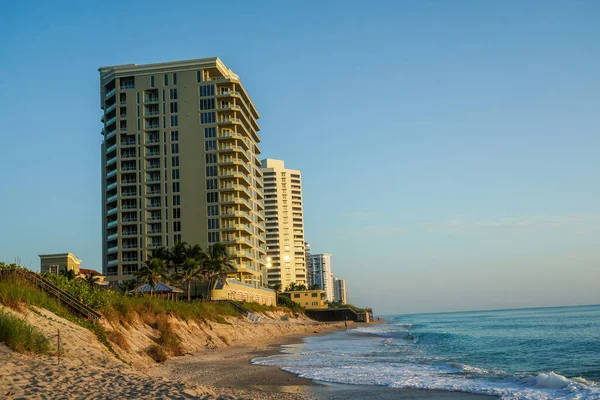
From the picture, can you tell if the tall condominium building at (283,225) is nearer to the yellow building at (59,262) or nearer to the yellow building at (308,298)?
the yellow building at (308,298)

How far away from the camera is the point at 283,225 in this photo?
193 metres

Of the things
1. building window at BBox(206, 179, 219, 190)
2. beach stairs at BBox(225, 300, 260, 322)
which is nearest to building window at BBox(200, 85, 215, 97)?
building window at BBox(206, 179, 219, 190)

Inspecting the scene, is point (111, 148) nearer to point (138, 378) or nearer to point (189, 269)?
point (189, 269)

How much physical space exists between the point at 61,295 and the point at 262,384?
1012cm

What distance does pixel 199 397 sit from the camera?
560 inches

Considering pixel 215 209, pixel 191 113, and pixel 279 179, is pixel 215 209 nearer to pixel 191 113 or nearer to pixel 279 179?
pixel 191 113

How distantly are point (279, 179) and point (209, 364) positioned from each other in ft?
553

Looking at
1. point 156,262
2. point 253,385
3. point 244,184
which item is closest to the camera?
point 253,385

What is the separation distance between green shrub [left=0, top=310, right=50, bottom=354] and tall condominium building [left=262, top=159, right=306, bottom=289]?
165 m

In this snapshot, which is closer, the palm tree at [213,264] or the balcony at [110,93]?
the palm tree at [213,264]

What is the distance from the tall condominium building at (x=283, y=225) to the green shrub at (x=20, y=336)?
165m

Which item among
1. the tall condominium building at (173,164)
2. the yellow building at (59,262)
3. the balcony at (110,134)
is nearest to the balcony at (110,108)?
the tall condominium building at (173,164)

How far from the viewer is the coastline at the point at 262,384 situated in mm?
19297

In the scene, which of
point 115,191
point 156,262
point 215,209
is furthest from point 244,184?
point 156,262
